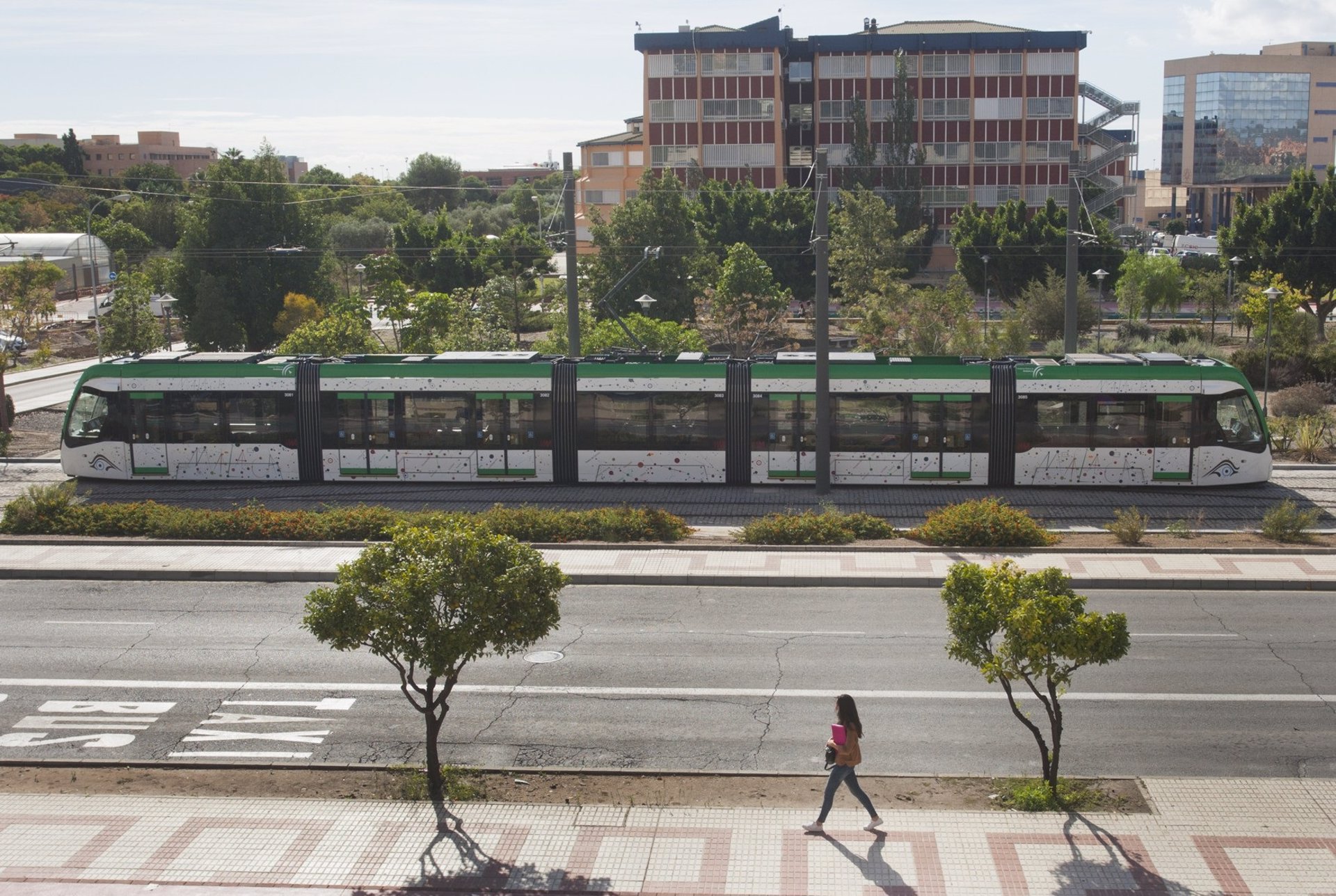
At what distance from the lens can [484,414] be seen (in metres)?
29.7

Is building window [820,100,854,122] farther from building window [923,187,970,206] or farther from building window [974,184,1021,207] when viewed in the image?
building window [974,184,1021,207]

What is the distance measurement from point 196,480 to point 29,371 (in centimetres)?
3430

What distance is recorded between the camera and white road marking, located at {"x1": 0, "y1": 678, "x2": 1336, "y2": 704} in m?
16.0

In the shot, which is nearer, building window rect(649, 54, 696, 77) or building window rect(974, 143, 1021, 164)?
building window rect(649, 54, 696, 77)

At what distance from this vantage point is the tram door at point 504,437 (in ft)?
97.1

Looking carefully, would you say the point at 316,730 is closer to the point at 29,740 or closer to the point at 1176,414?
the point at 29,740

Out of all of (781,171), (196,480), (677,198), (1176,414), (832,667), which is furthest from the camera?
(781,171)

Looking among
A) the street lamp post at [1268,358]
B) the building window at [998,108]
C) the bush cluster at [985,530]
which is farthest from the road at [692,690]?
the building window at [998,108]

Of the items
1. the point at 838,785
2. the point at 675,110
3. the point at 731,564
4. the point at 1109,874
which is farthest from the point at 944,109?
the point at 1109,874

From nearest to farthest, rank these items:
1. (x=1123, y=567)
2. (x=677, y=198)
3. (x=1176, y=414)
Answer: (x=1123, y=567), (x=1176, y=414), (x=677, y=198)

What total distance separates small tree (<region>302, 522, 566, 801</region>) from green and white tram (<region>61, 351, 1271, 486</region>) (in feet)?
52.7

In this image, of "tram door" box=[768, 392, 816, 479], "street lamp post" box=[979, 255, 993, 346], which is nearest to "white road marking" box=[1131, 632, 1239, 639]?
"tram door" box=[768, 392, 816, 479]

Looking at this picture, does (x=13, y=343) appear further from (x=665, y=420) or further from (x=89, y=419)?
(x=665, y=420)

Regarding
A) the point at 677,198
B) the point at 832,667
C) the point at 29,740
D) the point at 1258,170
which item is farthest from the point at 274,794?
the point at 1258,170
